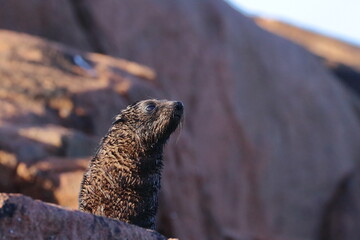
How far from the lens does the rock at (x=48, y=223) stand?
13.2 feet

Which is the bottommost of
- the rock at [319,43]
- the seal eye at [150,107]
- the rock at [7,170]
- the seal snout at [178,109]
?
the rock at [319,43]

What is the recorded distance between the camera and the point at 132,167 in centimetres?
591

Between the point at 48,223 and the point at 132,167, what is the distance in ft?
5.95

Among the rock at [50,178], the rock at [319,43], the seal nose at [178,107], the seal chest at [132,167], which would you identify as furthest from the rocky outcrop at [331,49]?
the seal chest at [132,167]

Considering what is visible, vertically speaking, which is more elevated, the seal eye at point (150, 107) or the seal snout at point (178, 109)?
the seal snout at point (178, 109)

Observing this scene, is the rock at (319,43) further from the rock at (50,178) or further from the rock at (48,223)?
the rock at (48,223)

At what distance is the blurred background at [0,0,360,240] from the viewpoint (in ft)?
33.9

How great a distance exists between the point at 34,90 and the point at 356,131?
15353 millimetres

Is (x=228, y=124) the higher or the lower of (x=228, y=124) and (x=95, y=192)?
the lower

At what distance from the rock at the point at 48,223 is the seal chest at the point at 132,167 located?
4.36 feet

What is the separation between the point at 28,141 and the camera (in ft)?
30.0

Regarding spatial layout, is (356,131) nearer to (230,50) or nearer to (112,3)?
(230,50)

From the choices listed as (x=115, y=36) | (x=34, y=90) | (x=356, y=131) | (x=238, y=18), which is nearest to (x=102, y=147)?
(x=34, y=90)

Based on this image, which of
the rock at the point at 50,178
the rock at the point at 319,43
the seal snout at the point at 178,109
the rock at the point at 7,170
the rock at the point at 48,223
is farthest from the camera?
the rock at the point at 319,43
